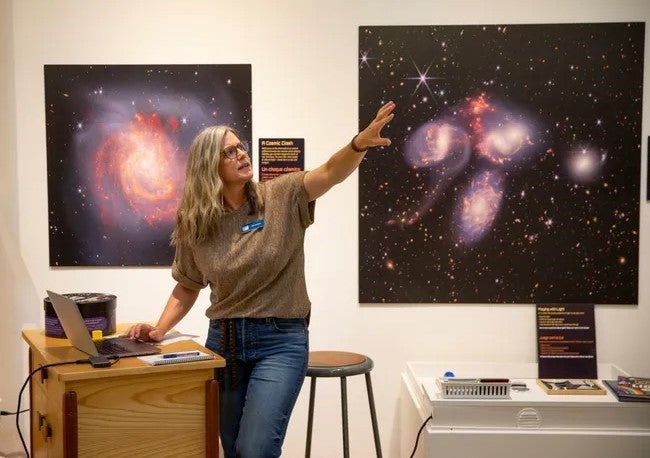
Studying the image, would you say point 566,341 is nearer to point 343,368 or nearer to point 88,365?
point 343,368

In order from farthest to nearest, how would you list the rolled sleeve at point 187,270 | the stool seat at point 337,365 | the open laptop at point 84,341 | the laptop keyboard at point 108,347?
1. the stool seat at point 337,365
2. the rolled sleeve at point 187,270
3. the laptop keyboard at point 108,347
4. the open laptop at point 84,341

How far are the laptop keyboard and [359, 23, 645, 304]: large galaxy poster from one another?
1288 millimetres

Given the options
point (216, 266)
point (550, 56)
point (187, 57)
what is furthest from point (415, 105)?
point (216, 266)

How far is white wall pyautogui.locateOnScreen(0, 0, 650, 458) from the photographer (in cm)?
284

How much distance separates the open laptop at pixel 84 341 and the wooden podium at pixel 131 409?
50 mm

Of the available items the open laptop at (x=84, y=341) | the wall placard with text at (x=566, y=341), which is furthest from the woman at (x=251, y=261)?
the wall placard with text at (x=566, y=341)

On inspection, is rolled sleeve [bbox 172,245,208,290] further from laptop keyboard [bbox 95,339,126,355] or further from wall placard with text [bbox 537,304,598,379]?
wall placard with text [bbox 537,304,598,379]

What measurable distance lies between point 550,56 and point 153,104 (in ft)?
6.16

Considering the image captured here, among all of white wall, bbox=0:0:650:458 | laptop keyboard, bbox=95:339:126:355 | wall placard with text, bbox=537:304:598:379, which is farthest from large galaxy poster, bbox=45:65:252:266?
wall placard with text, bbox=537:304:598:379

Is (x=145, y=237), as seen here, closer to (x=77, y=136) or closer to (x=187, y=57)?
(x=77, y=136)

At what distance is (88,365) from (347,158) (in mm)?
979

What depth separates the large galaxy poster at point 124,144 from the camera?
2.85 m

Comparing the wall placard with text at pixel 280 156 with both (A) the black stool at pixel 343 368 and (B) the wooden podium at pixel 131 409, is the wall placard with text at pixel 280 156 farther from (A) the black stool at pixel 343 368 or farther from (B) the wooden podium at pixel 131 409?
(B) the wooden podium at pixel 131 409

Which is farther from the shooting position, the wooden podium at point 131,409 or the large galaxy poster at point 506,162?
the large galaxy poster at point 506,162
